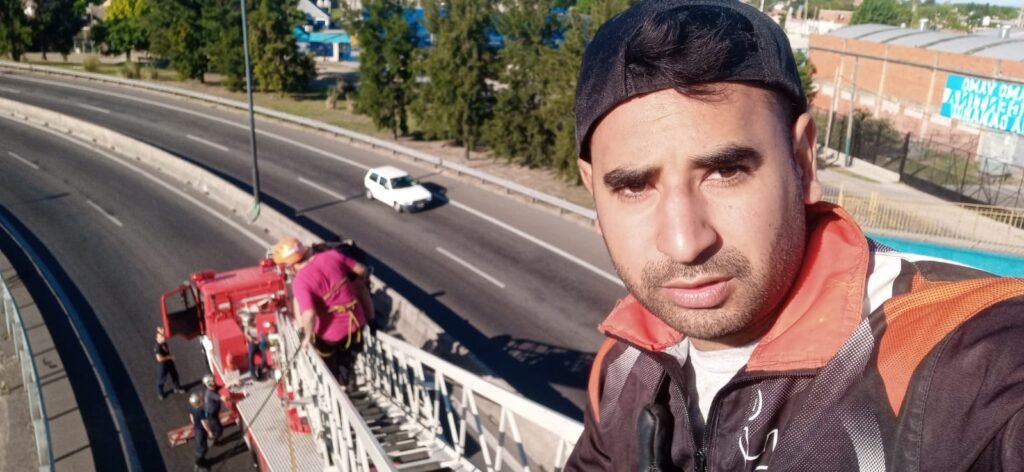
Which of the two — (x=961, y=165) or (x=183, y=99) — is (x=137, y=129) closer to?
(x=183, y=99)

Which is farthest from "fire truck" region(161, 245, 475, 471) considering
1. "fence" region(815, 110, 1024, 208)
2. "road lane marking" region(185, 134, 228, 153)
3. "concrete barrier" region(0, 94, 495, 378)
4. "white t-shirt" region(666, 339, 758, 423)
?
"fence" region(815, 110, 1024, 208)

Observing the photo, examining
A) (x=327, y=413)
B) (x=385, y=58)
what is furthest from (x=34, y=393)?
(x=385, y=58)

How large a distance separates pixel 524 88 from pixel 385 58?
8935 millimetres

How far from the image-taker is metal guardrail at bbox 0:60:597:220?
2488 centimetres

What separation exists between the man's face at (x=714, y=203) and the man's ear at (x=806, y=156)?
27 millimetres

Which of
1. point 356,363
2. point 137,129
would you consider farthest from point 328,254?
point 137,129

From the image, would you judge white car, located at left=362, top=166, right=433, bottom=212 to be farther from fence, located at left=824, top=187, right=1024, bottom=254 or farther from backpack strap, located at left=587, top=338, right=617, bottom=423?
backpack strap, located at left=587, top=338, right=617, bottom=423

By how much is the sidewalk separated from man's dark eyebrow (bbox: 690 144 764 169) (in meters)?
11.3

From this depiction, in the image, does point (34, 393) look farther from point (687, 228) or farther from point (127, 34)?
point (127, 34)

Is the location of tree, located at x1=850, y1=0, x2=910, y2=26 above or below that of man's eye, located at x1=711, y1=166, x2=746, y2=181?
above

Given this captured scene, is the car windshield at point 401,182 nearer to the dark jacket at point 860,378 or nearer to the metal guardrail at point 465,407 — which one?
the metal guardrail at point 465,407

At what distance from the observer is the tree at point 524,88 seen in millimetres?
30484

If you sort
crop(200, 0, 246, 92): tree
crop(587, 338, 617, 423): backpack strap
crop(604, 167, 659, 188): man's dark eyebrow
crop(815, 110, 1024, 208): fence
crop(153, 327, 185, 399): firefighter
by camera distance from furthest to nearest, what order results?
crop(200, 0, 246, 92): tree → crop(815, 110, 1024, 208): fence → crop(153, 327, 185, 399): firefighter → crop(587, 338, 617, 423): backpack strap → crop(604, 167, 659, 188): man's dark eyebrow

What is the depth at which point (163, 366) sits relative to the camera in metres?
12.5
